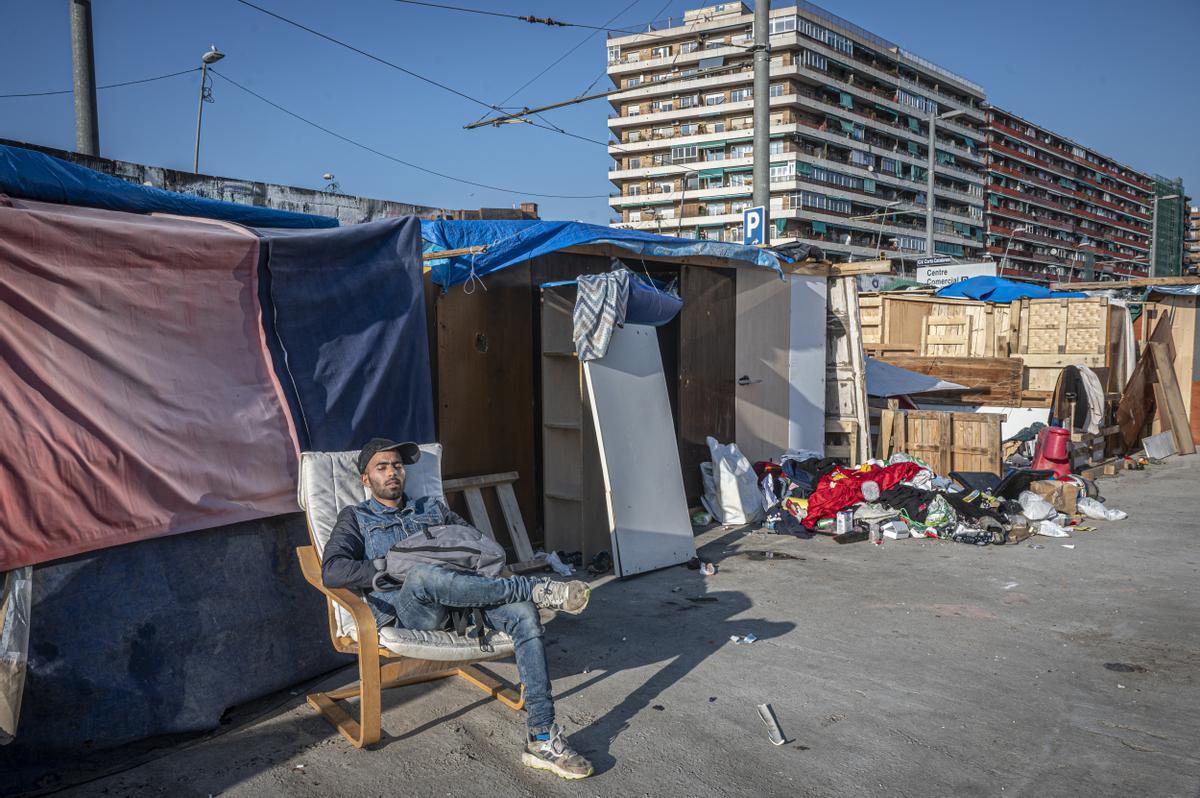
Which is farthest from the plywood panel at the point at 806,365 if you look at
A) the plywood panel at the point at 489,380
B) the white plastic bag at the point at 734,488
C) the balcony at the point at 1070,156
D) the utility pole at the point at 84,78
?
the balcony at the point at 1070,156

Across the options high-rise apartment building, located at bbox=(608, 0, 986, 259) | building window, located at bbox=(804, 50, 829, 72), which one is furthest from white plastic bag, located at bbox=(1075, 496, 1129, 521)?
building window, located at bbox=(804, 50, 829, 72)

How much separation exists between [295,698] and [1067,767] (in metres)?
3.70

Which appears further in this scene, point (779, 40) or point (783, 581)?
point (779, 40)

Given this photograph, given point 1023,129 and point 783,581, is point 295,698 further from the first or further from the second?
point 1023,129

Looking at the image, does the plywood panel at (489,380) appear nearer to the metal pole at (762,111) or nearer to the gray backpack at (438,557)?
the gray backpack at (438,557)

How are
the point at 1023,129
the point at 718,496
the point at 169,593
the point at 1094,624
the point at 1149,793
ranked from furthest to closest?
the point at 1023,129 < the point at 718,496 < the point at 1094,624 < the point at 169,593 < the point at 1149,793

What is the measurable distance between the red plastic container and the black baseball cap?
25.6 ft

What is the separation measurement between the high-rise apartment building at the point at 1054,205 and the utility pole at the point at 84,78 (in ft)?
296

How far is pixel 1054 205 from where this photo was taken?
4085 inches

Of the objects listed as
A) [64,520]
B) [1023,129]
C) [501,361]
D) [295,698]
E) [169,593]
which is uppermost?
[1023,129]

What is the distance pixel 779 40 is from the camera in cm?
7294

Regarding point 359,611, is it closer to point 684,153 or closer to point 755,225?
point 755,225

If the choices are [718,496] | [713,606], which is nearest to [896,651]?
[713,606]

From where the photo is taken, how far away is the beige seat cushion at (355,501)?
146 inches
